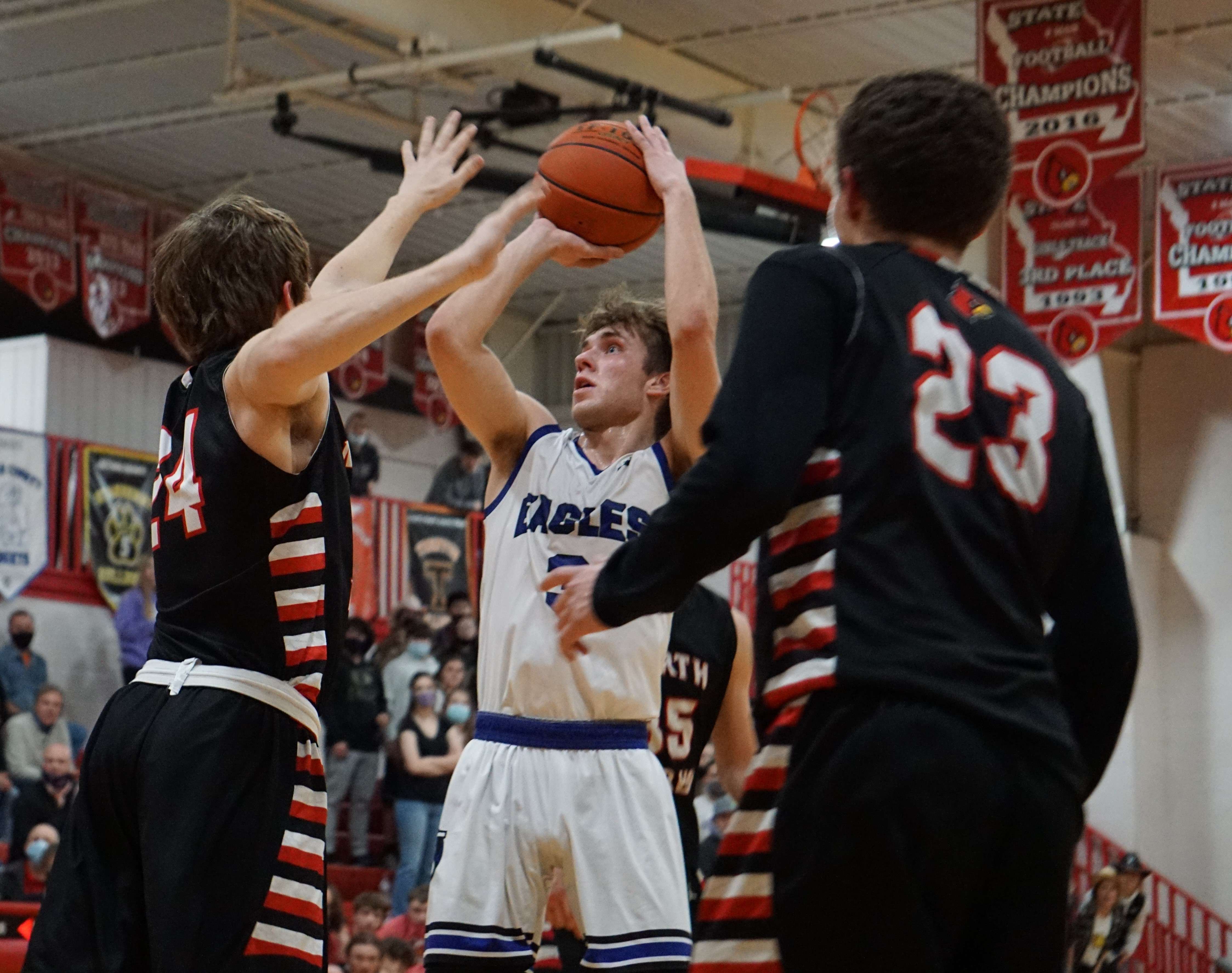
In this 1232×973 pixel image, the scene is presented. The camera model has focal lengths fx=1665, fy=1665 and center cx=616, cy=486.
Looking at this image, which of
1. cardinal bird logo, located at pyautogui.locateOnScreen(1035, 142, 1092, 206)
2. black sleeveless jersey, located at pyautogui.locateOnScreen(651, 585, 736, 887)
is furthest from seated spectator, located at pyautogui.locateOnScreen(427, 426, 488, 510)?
black sleeveless jersey, located at pyautogui.locateOnScreen(651, 585, 736, 887)

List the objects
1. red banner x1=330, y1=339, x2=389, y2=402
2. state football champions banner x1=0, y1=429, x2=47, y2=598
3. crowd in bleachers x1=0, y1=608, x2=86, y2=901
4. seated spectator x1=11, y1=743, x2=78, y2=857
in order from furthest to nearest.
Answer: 1. red banner x1=330, y1=339, x2=389, y2=402
2. state football champions banner x1=0, y1=429, x2=47, y2=598
3. seated spectator x1=11, y1=743, x2=78, y2=857
4. crowd in bleachers x1=0, y1=608, x2=86, y2=901

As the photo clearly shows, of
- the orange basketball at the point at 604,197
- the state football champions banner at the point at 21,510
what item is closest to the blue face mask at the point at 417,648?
the state football champions banner at the point at 21,510

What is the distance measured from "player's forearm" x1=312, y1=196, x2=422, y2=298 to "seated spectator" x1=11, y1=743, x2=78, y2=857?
911 centimetres

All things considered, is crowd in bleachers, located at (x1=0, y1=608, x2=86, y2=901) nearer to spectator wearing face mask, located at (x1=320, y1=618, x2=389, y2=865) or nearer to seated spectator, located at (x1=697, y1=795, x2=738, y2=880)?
spectator wearing face mask, located at (x1=320, y1=618, x2=389, y2=865)

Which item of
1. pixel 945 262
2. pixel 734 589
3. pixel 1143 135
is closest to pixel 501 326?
pixel 734 589

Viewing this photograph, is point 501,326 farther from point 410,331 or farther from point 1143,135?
point 1143,135

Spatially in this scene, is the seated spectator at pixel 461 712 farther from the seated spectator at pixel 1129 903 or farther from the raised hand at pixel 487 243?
the raised hand at pixel 487 243

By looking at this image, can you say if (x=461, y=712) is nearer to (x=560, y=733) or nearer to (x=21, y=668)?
(x=21, y=668)

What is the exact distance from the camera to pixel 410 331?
21250 millimetres

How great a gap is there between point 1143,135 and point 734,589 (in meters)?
9.43

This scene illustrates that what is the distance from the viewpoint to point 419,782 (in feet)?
43.3

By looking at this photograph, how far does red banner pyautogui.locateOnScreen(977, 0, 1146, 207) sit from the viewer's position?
1120cm

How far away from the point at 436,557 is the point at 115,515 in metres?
3.69

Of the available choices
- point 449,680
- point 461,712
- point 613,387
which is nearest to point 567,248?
point 613,387
